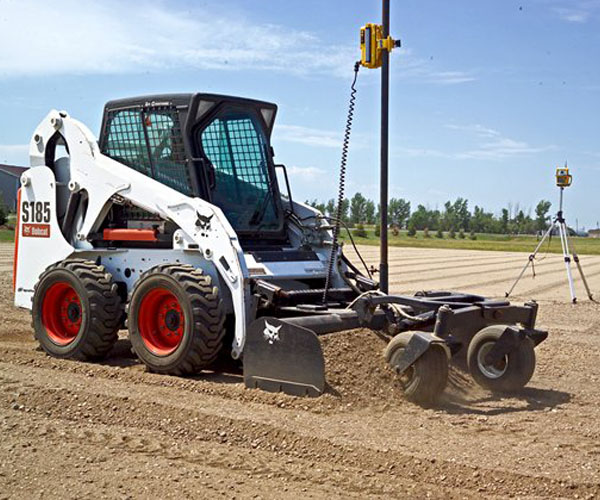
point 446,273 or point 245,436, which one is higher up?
point 446,273

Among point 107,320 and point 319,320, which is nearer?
point 319,320

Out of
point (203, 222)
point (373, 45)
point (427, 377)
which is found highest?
point (373, 45)

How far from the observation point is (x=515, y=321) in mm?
7961

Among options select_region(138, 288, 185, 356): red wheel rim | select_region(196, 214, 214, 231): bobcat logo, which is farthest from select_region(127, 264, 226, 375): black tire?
select_region(196, 214, 214, 231): bobcat logo

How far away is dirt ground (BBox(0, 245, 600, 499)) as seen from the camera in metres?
5.00

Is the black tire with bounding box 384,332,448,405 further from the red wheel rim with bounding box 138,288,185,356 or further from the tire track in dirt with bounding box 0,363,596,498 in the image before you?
the red wheel rim with bounding box 138,288,185,356

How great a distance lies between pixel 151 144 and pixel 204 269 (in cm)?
176

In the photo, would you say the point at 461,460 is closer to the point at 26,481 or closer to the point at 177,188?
the point at 26,481

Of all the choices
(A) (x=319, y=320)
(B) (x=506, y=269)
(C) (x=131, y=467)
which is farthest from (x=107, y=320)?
(B) (x=506, y=269)

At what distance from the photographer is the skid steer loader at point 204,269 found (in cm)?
740

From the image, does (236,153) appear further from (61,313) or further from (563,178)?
Result: (563,178)

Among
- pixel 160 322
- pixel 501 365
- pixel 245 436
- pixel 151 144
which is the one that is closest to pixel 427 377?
pixel 501 365

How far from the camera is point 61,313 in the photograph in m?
9.47

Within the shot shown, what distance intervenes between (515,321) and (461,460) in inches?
111
